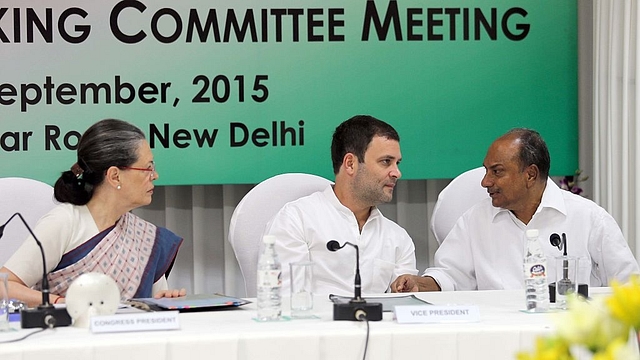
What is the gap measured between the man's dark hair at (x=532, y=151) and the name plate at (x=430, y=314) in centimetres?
118

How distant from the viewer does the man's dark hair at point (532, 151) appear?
3137 millimetres

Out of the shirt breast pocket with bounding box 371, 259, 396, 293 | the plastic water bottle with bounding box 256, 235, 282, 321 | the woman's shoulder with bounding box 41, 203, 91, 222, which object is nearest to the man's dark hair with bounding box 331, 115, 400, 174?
the shirt breast pocket with bounding box 371, 259, 396, 293

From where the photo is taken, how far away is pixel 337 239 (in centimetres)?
313

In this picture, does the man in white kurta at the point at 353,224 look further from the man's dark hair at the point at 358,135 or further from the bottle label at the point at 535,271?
the bottle label at the point at 535,271

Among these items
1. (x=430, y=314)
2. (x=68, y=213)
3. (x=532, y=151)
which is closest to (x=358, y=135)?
(x=532, y=151)

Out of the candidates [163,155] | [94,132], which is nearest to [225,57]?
[163,155]

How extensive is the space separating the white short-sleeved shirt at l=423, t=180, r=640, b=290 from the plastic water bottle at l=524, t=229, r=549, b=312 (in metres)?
0.75

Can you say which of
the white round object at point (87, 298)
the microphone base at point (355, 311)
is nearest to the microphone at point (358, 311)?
the microphone base at point (355, 311)

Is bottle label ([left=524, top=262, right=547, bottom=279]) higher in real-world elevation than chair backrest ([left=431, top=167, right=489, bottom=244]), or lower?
lower

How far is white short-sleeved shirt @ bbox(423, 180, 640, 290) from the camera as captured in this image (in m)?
3.03

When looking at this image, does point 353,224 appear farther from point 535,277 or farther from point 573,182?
point 573,182

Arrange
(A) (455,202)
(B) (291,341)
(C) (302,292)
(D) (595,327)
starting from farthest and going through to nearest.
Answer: (A) (455,202)
(C) (302,292)
(B) (291,341)
(D) (595,327)

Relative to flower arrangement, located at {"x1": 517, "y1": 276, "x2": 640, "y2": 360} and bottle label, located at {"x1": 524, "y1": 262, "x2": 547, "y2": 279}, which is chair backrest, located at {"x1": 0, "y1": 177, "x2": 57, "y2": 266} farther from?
flower arrangement, located at {"x1": 517, "y1": 276, "x2": 640, "y2": 360}

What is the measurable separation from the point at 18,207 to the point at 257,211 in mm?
817
